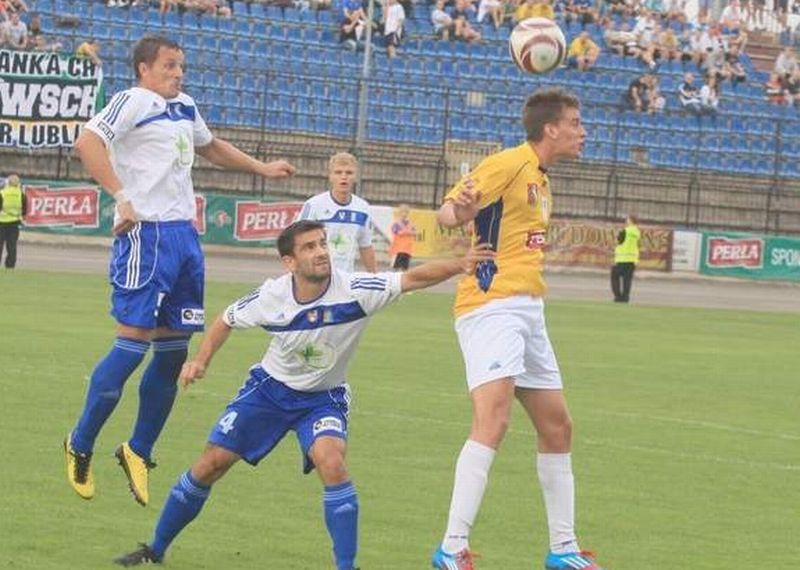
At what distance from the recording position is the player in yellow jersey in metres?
8.88

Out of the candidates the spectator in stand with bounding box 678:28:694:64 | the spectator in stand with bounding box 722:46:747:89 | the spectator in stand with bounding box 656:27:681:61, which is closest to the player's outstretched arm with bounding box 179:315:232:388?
the spectator in stand with bounding box 656:27:681:61

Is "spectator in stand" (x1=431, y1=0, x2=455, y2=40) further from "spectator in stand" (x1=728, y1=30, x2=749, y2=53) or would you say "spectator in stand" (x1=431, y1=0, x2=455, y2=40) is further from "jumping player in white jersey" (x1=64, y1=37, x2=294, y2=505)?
"jumping player in white jersey" (x1=64, y1=37, x2=294, y2=505)

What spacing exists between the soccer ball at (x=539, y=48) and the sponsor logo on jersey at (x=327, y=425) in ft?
13.2

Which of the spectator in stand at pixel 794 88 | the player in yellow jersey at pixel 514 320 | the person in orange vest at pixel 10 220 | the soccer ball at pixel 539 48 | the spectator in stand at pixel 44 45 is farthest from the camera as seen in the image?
the spectator in stand at pixel 794 88

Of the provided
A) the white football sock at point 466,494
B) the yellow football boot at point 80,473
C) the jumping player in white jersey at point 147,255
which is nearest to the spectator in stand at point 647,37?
the jumping player in white jersey at point 147,255

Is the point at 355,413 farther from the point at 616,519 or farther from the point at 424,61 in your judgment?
the point at 424,61

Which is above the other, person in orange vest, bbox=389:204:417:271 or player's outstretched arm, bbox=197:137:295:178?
player's outstretched arm, bbox=197:137:295:178

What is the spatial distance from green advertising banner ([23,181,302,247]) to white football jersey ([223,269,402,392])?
32.9 m

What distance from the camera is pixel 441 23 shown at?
161 feet

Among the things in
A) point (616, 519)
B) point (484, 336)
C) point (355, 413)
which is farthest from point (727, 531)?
point (355, 413)

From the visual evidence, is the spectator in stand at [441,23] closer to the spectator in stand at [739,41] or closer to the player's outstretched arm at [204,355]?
the spectator in stand at [739,41]

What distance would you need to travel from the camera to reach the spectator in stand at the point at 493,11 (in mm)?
49719

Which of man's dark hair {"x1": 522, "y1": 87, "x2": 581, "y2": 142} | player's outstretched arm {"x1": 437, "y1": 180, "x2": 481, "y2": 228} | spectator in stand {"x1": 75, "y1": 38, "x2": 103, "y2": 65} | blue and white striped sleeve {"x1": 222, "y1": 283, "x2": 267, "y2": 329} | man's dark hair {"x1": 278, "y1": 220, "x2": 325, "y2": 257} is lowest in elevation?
blue and white striped sleeve {"x1": 222, "y1": 283, "x2": 267, "y2": 329}

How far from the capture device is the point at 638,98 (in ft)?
163
